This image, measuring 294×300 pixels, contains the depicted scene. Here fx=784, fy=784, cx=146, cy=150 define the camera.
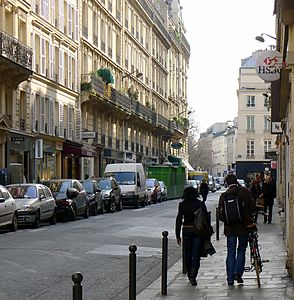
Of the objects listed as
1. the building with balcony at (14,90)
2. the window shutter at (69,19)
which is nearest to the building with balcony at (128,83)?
the window shutter at (69,19)

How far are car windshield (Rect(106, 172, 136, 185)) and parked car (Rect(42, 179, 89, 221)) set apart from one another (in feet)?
34.6

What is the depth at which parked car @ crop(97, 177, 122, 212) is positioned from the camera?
36.1m

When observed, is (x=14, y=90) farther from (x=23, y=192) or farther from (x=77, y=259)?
(x=77, y=259)

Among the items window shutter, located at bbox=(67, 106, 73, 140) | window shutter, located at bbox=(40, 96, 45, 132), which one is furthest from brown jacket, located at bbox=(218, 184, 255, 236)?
window shutter, located at bbox=(67, 106, 73, 140)

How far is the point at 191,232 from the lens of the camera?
1202 cm

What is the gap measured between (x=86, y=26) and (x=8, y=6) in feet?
50.1

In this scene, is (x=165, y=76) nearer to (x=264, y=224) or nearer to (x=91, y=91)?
(x=91, y=91)

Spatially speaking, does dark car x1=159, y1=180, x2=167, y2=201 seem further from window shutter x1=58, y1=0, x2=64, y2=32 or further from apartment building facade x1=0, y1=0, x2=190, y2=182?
window shutter x1=58, y1=0, x2=64, y2=32

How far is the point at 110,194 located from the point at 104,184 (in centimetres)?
80

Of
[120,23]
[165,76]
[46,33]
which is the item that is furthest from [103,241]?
[165,76]

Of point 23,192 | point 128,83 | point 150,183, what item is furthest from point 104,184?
point 128,83

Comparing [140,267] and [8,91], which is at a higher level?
[8,91]

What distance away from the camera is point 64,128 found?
48.2 meters

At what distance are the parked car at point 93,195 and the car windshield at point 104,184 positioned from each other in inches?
77.0
